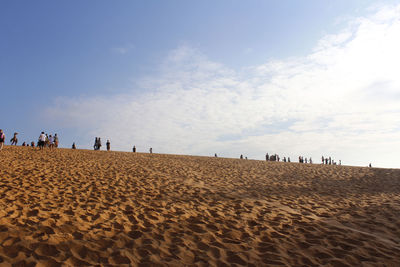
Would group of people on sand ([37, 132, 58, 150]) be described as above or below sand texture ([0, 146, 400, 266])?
above

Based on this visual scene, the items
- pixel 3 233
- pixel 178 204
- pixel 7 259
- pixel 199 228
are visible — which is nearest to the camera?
pixel 7 259

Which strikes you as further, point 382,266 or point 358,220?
point 358,220

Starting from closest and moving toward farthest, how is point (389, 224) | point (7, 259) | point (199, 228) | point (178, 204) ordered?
1. point (7, 259)
2. point (199, 228)
3. point (389, 224)
4. point (178, 204)

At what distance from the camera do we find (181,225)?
7.02m

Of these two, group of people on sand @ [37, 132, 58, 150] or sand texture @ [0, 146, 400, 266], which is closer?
sand texture @ [0, 146, 400, 266]

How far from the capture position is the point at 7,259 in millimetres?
4613

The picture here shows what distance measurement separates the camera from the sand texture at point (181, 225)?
5.19m

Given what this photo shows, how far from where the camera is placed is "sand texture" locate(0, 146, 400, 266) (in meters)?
5.19

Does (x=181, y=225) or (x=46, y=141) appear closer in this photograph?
(x=181, y=225)

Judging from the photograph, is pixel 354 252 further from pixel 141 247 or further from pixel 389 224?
pixel 141 247

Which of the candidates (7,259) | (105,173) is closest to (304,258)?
(7,259)

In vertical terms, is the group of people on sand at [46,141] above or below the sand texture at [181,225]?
above

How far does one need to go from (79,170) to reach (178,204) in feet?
27.1

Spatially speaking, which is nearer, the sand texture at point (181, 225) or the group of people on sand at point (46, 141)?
the sand texture at point (181, 225)
